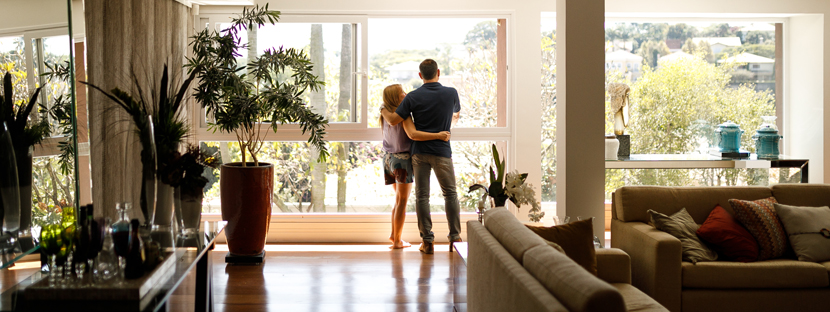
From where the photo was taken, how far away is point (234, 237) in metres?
4.44

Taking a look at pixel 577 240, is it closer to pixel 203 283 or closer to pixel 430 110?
pixel 203 283

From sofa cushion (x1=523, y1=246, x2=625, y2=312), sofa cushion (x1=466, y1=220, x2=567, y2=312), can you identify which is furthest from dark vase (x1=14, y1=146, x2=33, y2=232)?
sofa cushion (x1=523, y1=246, x2=625, y2=312)

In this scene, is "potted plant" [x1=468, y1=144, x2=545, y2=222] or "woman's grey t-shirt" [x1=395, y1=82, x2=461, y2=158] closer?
"potted plant" [x1=468, y1=144, x2=545, y2=222]

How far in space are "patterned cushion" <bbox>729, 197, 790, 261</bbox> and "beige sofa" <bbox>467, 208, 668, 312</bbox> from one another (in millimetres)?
943

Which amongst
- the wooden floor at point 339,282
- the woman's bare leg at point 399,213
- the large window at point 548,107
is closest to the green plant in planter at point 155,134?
the wooden floor at point 339,282

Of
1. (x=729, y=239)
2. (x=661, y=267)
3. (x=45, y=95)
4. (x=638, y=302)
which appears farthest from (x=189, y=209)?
(x=729, y=239)

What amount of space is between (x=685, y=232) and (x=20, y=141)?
3311mm

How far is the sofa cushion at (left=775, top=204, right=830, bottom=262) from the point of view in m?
3.26

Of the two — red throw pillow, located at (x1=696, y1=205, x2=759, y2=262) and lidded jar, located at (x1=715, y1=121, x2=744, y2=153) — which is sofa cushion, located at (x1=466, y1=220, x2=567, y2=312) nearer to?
red throw pillow, located at (x1=696, y1=205, x2=759, y2=262)

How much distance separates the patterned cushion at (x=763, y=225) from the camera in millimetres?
3297

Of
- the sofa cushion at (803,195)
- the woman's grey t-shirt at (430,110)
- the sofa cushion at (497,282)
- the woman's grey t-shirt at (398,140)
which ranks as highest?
the woman's grey t-shirt at (430,110)

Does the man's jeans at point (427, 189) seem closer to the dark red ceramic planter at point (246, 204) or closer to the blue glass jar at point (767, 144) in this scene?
the dark red ceramic planter at point (246, 204)

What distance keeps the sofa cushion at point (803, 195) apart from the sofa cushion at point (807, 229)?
0.12 metres

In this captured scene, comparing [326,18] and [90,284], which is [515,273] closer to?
[90,284]
